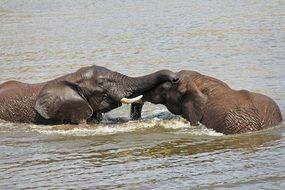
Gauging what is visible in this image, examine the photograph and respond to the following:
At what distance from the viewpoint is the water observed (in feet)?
34.1

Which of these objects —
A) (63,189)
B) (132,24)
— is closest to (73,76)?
(63,189)

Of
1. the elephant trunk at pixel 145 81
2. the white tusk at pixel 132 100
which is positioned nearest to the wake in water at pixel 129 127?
the white tusk at pixel 132 100

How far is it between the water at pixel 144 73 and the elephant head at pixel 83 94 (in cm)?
28

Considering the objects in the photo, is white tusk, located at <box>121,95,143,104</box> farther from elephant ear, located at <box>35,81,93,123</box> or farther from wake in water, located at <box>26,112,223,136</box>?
elephant ear, located at <box>35,81,93,123</box>

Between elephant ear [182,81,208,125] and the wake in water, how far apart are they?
0.16 meters

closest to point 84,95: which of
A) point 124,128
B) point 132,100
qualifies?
point 132,100

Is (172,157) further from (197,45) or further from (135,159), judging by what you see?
(197,45)

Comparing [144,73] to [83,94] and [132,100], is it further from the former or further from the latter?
[132,100]

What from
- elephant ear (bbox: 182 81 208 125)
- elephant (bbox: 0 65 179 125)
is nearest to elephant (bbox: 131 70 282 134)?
elephant ear (bbox: 182 81 208 125)

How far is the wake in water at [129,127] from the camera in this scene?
13297 mm

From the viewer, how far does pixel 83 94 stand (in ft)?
46.7

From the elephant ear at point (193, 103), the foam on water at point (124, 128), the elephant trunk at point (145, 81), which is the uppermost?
the elephant trunk at point (145, 81)

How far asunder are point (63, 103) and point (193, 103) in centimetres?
220

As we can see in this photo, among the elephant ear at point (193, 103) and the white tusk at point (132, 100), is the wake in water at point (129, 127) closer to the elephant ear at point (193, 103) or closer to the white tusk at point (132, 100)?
the elephant ear at point (193, 103)
